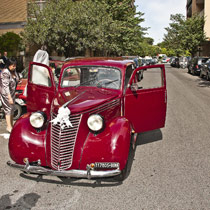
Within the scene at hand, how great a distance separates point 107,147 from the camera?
3.96 m

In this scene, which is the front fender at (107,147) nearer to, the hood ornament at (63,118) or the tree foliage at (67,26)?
the hood ornament at (63,118)

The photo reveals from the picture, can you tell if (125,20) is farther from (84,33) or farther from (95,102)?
(95,102)

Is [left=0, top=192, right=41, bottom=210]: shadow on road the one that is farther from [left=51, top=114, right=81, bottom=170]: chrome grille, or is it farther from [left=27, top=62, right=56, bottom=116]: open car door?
[left=27, top=62, right=56, bottom=116]: open car door

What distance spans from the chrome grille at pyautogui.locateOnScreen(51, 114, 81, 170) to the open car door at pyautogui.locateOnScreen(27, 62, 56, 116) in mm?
1257

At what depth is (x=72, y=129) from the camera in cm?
405

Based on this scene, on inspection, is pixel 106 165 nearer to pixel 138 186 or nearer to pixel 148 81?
pixel 138 186

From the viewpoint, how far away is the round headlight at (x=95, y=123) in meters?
4.05

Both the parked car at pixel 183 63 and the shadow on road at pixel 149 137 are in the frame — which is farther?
→ the parked car at pixel 183 63

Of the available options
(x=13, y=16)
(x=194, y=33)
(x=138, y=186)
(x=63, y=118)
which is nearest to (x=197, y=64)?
(x=13, y=16)

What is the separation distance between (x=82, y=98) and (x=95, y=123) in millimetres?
694

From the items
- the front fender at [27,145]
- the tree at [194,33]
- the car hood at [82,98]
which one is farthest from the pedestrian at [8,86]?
the tree at [194,33]

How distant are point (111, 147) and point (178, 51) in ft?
155

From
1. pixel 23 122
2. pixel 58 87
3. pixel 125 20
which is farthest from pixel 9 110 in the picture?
pixel 125 20

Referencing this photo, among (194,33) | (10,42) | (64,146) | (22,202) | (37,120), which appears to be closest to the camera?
(22,202)
